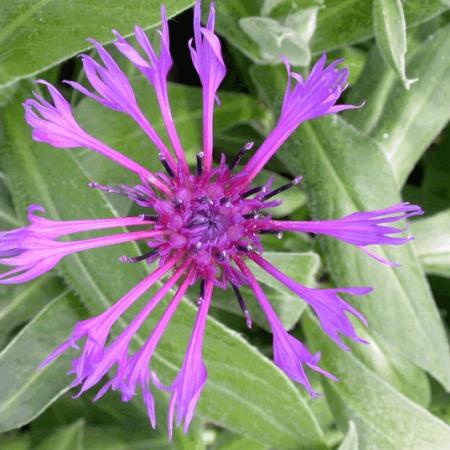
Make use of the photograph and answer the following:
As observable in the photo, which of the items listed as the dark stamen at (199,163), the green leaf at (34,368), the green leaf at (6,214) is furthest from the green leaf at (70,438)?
the dark stamen at (199,163)

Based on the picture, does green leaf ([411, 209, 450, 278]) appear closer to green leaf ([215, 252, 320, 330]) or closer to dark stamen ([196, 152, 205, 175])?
green leaf ([215, 252, 320, 330])

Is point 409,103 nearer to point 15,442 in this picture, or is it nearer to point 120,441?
point 120,441

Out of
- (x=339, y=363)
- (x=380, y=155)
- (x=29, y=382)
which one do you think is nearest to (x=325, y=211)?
(x=380, y=155)

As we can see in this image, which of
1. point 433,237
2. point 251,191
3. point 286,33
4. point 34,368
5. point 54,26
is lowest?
point 433,237

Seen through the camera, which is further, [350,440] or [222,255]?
[350,440]

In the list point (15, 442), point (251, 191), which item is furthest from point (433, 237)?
point (15, 442)

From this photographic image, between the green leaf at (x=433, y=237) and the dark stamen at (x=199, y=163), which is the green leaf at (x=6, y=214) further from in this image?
the green leaf at (x=433, y=237)

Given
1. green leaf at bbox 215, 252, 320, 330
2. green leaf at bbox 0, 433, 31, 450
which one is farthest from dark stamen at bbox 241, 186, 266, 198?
green leaf at bbox 0, 433, 31, 450
